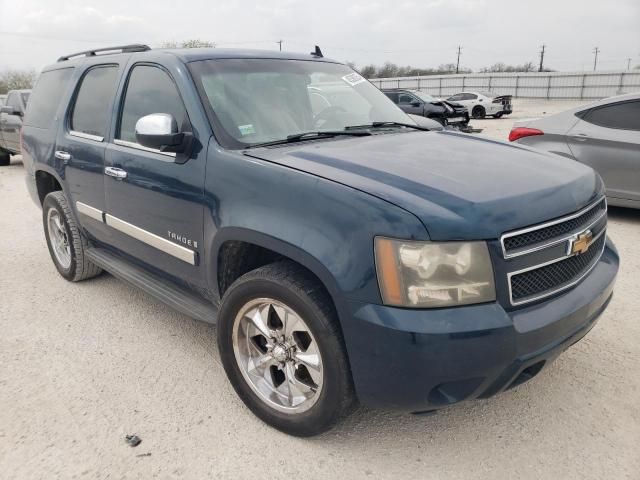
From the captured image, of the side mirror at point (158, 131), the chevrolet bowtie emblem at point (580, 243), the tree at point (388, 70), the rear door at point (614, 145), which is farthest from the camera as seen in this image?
the tree at point (388, 70)

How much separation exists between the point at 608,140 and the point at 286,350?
206 inches

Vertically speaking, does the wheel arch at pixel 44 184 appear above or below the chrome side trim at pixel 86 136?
below

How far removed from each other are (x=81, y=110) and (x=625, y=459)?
4184 mm

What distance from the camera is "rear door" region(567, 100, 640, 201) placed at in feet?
19.4

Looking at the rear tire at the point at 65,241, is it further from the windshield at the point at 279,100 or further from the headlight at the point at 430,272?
the headlight at the point at 430,272

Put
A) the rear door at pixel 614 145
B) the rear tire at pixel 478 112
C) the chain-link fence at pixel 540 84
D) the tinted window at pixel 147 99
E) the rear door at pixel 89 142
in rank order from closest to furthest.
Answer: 1. the tinted window at pixel 147 99
2. the rear door at pixel 89 142
3. the rear door at pixel 614 145
4. the rear tire at pixel 478 112
5. the chain-link fence at pixel 540 84

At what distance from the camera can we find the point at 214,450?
2494 mm

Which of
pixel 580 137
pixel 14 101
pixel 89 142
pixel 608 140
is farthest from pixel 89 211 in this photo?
pixel 14 101

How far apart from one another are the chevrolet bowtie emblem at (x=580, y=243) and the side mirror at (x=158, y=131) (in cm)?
201

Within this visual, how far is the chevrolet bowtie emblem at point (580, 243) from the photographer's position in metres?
2.35

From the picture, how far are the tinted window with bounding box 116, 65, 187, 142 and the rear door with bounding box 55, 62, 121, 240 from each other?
0.21 m

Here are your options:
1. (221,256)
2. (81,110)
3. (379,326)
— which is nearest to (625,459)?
(379,326)

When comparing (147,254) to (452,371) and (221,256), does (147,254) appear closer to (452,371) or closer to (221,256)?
(221,256)

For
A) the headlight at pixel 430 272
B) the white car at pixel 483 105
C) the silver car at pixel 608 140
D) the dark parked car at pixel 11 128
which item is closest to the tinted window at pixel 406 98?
the white car at pixel 483 105
